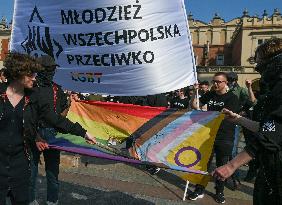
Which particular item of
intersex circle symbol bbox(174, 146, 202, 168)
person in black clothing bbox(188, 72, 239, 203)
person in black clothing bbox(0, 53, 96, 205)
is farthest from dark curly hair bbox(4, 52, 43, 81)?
person in black clothing bbox(188, 72, 239, 203)

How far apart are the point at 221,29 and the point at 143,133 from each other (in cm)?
6818

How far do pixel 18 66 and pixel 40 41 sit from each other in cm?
261

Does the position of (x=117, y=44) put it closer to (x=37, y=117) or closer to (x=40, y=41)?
(x=40, y=41)

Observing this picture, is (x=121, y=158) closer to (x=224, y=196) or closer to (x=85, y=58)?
(x=85, y=58)

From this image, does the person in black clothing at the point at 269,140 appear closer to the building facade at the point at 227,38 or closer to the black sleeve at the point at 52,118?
the black sleeve at the point at 52,118

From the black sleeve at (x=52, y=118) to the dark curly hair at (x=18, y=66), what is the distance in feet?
0.89

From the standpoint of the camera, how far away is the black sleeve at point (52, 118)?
3617 millimetres

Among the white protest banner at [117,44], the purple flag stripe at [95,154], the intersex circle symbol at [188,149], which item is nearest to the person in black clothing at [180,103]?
the white protest banner at [117,44]

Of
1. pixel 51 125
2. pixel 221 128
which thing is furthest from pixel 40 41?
pixel 221 128

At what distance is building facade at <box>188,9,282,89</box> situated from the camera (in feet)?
174

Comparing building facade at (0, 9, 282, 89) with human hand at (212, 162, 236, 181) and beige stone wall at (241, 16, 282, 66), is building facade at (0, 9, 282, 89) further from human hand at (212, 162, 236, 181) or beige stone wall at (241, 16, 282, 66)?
human hand at (212, 162, 236, 181)

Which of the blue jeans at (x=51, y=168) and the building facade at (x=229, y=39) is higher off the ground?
the building facade at (x=229, y=39)

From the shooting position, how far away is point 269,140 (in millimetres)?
2602

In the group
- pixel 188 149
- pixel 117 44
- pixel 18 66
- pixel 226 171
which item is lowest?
pixel 188 149
